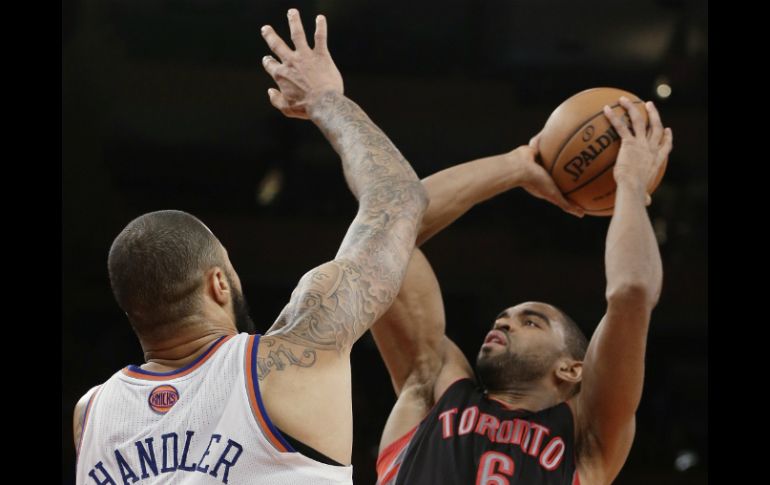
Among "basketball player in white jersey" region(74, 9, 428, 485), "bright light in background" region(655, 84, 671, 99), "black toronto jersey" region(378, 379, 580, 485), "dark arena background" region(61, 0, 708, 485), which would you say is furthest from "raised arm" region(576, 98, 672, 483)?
"bright light in background" region(655, 84, 671, 99)

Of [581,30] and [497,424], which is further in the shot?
[581,30]

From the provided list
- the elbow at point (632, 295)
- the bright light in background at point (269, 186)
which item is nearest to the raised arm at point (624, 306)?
the elbow at point (632, 295)

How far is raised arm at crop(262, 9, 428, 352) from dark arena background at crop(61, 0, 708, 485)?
3.24m

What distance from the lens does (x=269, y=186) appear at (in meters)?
5.93

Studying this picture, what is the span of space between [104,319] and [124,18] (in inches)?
73.7

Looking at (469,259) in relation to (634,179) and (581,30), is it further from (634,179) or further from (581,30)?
(634,179)

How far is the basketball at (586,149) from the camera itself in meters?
2.80

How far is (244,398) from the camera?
1698mm

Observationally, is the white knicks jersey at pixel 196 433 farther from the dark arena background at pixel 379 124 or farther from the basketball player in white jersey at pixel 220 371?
the dark arena background at pixel 379 124

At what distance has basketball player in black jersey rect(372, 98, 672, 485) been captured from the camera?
2.63 meters

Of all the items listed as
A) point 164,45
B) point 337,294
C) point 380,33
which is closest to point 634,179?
point 337,294

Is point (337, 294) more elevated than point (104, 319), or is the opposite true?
point (104, 319)

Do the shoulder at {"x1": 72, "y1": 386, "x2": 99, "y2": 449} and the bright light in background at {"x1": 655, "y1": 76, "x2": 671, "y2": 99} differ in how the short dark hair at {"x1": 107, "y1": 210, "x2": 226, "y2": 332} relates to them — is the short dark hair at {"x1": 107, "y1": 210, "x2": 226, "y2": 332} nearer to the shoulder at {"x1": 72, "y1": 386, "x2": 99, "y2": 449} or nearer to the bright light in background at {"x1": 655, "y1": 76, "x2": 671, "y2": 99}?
the shoulder at {"x1": 72, "y1": 386, "x2": 99, "y2": 449}

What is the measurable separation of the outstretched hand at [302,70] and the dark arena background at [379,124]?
3.21 m
